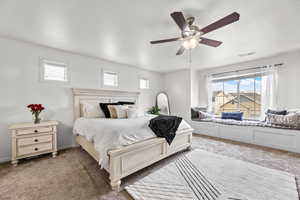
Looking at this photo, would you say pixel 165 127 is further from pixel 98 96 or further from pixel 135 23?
pixel 98 96

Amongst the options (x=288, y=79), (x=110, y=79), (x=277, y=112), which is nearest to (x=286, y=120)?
(x=277, y=112)

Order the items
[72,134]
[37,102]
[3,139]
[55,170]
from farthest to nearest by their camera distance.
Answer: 1. [72,134]
2. [37,102]
3. [3,139]
4. [55,170]

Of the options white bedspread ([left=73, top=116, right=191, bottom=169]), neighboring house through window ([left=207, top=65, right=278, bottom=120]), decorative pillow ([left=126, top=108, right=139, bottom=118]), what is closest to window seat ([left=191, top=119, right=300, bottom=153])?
neighboring house through window ([left=207, top=65, right=278, bottom=120])

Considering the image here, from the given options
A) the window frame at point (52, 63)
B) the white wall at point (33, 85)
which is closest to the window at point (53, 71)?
the window frame at point (52, 63)

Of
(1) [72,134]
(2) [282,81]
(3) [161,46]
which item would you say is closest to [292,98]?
(2) [282,81]

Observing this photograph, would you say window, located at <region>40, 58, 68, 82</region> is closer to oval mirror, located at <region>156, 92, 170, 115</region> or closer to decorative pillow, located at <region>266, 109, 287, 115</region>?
oval mirror, located at <region>156, 92, 170, 115</region>

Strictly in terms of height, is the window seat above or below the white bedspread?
below

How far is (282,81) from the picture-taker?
3514 millimetres

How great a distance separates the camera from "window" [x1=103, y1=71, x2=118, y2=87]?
390 centimetres

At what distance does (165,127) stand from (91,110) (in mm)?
1971

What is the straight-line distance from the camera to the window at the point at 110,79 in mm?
3898

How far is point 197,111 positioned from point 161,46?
2857 mm

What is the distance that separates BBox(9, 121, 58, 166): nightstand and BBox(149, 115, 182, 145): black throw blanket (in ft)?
6.93

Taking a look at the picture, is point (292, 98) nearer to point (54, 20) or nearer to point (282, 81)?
point (282, 81)
